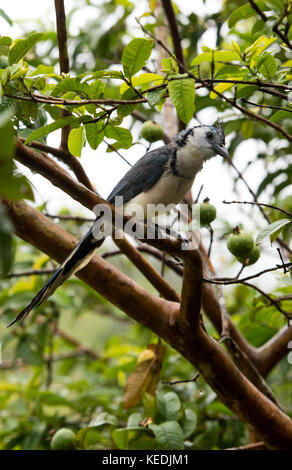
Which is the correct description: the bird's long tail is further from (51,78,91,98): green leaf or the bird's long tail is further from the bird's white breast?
(51,78,91,98): green leaf

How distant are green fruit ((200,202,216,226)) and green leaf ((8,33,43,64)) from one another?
768mm

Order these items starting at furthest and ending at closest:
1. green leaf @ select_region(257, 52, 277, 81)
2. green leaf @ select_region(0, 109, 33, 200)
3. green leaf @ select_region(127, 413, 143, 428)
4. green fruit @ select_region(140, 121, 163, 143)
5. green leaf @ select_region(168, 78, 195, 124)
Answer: green fruit @ select_region(140, 121, 163, 143)
green leaf @ select_region(127, 413, 143, 428)
green leaf @ select_region(257, 52, 277, 81)
green leaf @ select_region(168, 78, 195, 124)
green leaf @ select_region(0, 109, 33, 200)

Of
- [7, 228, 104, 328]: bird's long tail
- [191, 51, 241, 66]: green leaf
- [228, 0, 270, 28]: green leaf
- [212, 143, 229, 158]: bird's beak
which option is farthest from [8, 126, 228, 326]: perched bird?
[191, 51, 241, 66]: green leaf

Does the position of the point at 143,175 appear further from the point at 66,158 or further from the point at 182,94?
the point at 182,94

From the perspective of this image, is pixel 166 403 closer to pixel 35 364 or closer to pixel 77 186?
pixel 35 364

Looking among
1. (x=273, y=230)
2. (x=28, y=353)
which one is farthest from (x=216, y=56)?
(x=28, y=353)

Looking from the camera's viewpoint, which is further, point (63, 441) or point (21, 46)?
point (63, 441)

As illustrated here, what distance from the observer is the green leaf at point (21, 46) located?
1.28 meters

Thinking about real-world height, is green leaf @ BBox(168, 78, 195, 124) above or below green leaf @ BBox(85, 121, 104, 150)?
below

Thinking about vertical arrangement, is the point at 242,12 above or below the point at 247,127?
below

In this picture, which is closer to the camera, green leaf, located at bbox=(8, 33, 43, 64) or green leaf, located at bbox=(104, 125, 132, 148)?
green leaf, located at bbox=(8, 33, 43, 64)

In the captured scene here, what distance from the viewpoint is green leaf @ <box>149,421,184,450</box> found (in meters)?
1.77

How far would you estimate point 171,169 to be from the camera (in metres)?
2.27

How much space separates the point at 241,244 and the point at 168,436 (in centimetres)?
70
